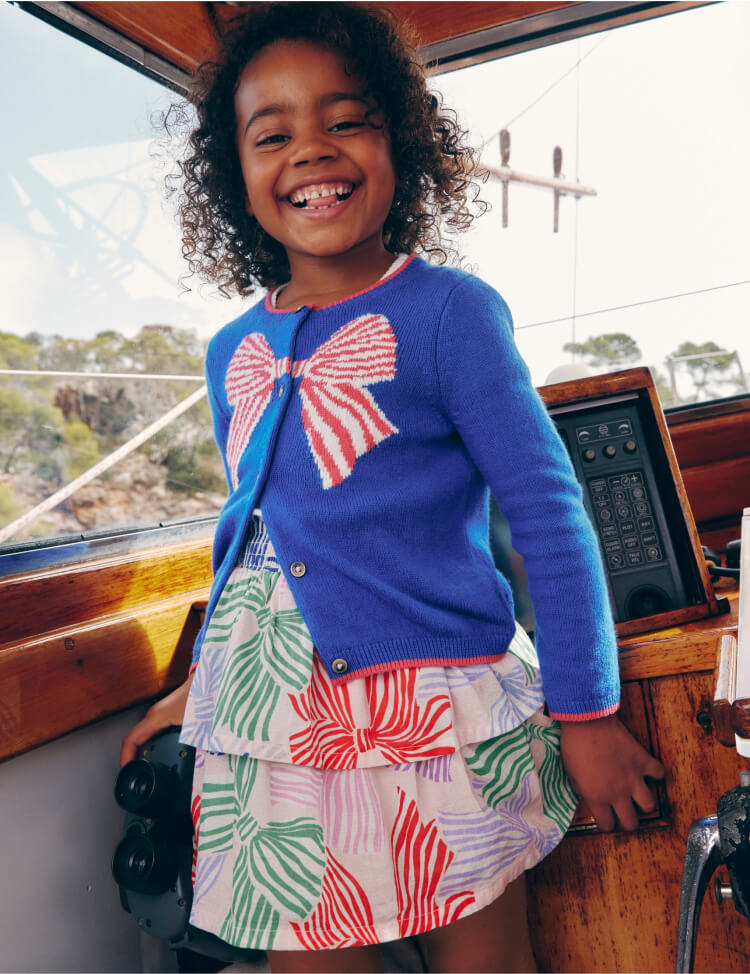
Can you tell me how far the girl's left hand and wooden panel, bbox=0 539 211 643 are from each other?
0.78m

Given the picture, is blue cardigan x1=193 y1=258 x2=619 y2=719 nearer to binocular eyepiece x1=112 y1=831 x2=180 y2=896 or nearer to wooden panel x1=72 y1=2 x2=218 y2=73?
binocular eyepiece x1=112 y1=831 x2=180 y2=896

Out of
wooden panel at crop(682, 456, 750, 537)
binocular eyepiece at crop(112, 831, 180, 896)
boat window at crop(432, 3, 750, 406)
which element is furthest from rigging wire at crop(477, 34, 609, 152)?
binocular eyepiece at crop(112, 831, 180, 896)

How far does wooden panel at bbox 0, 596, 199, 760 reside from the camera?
1003mm

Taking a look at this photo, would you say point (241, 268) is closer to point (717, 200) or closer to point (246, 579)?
point (246, 579)

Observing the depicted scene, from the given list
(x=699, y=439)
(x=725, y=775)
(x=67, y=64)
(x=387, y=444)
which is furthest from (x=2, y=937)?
(x=699, y=439)

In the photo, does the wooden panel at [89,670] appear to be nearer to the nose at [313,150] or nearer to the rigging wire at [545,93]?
the nose at [313,150]

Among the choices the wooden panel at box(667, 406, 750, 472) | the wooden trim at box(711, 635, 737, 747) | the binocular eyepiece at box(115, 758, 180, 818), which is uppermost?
the wooden panel at box(667, 406, 750, 472)

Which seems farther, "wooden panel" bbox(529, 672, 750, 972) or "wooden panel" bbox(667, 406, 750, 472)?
"wooden panel" bbox(667, 406, 750, 472)

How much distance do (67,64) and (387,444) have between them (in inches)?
41.8

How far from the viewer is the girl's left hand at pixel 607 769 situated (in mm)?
808

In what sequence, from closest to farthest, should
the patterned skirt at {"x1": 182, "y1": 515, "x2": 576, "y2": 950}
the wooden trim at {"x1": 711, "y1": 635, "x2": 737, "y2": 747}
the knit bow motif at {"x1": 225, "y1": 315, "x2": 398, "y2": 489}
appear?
1. the wooden trim at {"x1": 711, "y1": 635, "x2": 737, "y2": 747}
2. the patterned skirt at {"x1": 182, "y1": 515, "x2": 576, "y2": 950}
3. the knit bow motif at {"x1": 225, "y1": 315, "x2": 398, "y2": 489}

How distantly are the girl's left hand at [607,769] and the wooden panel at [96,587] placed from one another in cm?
78

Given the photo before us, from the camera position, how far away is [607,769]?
0.82 m

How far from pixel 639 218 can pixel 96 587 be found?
1749mm
